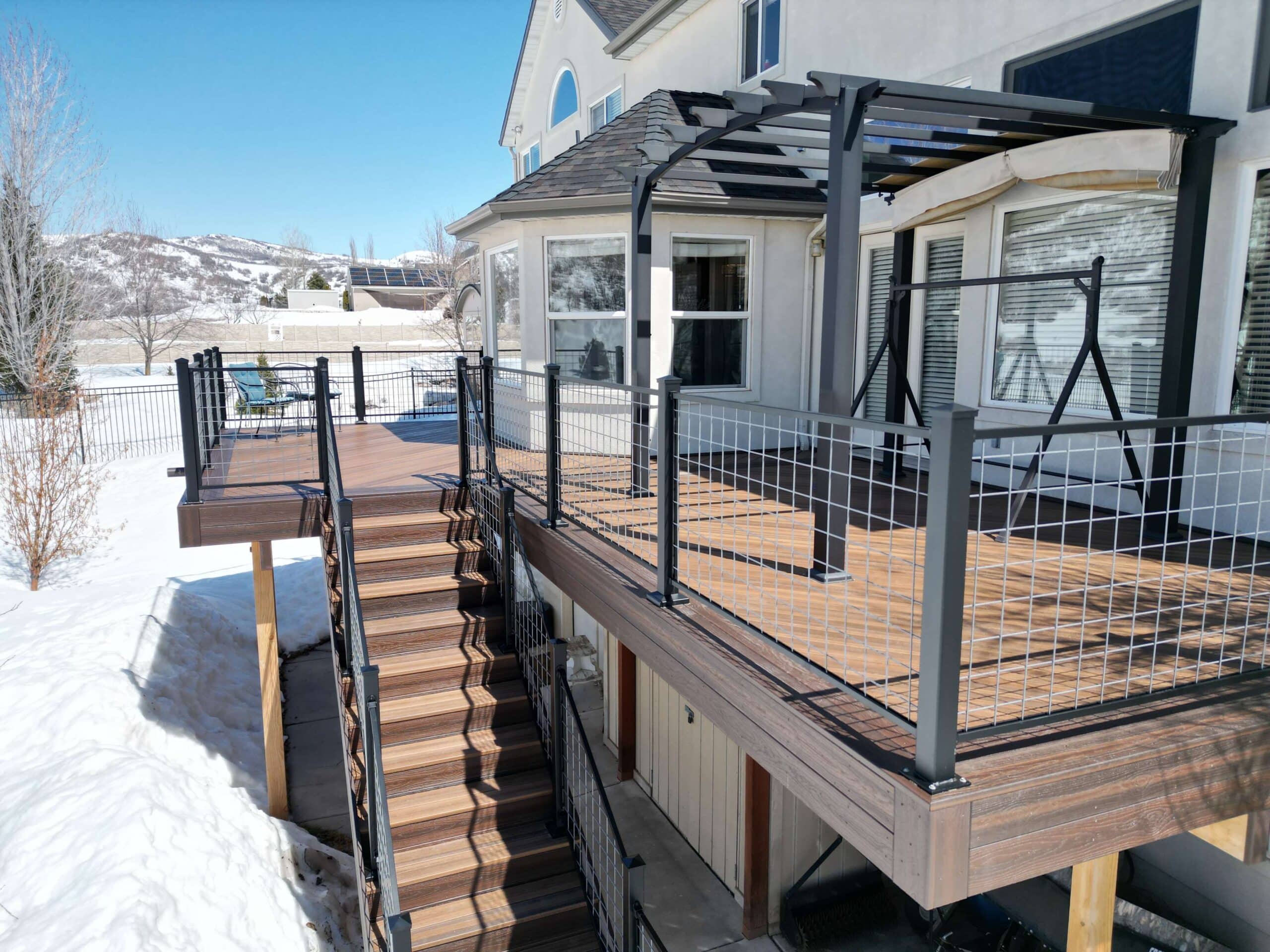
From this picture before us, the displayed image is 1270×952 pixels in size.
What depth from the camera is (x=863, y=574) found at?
4.16 m

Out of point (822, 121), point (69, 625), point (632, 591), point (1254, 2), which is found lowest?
point (69, 625)

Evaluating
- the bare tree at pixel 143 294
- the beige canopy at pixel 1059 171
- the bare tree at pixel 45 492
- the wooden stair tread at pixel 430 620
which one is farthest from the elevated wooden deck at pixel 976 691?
the bare tree at pixel 143 294

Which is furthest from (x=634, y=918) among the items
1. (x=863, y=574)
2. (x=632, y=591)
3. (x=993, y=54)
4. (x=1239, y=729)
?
(x=993, y=54)

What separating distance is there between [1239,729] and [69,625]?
11.6 meters

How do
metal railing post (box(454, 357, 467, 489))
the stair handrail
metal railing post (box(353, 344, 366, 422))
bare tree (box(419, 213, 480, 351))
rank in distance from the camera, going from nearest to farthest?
the stair handrail → metal railing post (box(454, 357, 467, 489)) → metal railing post (box(353, 344, 366, 422)) → bare tree (box(419, 213, 480, 351))

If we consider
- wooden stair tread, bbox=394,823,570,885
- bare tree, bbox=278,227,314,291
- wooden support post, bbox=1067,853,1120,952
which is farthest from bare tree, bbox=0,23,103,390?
bare tree, bbox=278,227,314,291

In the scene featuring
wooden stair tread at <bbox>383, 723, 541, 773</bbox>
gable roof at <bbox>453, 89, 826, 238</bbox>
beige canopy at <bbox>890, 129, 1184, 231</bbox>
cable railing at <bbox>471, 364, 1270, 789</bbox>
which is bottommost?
wooden stair tread at <bbox>383, 723, 541, 773</bbox>

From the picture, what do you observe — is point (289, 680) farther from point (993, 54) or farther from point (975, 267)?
point (993, 54)

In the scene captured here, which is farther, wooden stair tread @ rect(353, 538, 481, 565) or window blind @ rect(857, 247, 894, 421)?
window blind @ rect(857, 247, 894, 421)

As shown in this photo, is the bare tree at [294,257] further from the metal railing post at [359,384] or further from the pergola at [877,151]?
the pergola at [877,151]

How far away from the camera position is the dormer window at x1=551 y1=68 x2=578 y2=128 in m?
14.1

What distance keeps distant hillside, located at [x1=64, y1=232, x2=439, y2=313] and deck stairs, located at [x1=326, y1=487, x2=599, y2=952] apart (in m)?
21.4

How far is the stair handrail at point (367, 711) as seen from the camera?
4246 millimetres

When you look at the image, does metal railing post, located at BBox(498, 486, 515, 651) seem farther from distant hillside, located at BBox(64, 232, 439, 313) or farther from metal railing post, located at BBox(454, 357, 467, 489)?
distant hillside, located at BBox(64, 232, 439, 313)
